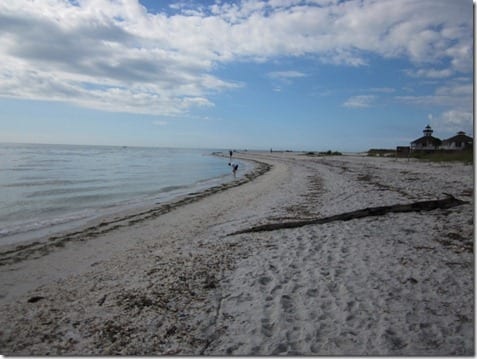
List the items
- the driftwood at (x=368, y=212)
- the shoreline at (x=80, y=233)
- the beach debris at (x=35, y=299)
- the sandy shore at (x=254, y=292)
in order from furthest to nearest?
the driftwood at (x=368, y=212) → the shoreline at (x=80, y=233) → the beach debris at (x=35, y=299) → the sandy shore at (x=254, y=292)

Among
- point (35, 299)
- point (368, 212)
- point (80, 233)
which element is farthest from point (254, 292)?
point (80, 233)

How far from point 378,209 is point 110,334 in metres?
7.96

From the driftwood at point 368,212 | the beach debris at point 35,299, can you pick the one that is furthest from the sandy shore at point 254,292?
the driftwood at point 368,212

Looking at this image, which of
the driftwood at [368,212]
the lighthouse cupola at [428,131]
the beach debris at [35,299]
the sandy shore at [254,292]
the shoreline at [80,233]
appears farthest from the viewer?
the lighthouse cupola at [428,131]

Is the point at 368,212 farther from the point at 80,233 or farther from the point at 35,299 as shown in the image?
the point at 80,233

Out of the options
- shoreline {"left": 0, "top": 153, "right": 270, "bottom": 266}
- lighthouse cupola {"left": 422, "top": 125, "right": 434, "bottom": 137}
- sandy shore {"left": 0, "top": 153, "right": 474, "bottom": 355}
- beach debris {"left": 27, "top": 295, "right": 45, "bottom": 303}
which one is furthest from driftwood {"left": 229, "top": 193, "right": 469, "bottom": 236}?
lighthouse cupola {"left": 422, "top": 125, "right": 434, "bottom": 137}

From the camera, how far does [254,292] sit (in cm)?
465

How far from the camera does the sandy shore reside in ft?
11.5

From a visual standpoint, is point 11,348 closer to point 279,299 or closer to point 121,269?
point 121,269

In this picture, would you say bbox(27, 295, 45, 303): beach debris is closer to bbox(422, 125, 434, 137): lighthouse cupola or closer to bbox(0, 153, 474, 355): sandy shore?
bbox(0, 153, 474, 355): sandy shore

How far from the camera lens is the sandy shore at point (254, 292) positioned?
11.5 feet

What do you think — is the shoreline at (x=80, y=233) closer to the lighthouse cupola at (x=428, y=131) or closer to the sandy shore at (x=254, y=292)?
the sandy shore at (x=254, y=292)

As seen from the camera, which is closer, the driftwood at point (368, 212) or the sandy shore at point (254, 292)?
the sandy shore at point (254, 292)

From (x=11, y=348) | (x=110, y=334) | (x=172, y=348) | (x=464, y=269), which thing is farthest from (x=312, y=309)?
(x=11, y=348)
